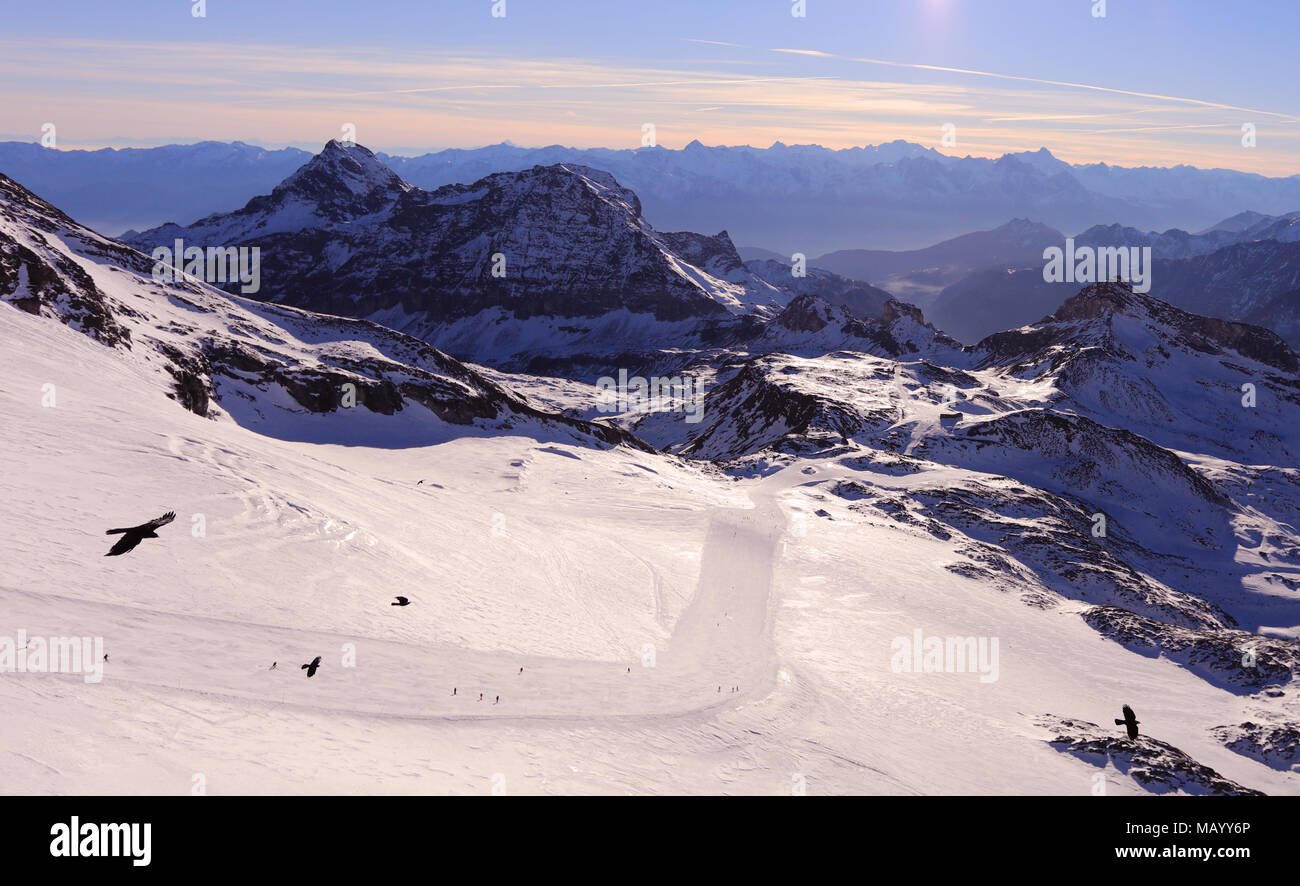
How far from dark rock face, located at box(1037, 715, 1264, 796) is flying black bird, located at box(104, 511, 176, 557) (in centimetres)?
3991

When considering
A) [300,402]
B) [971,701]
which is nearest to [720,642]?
[971,701]

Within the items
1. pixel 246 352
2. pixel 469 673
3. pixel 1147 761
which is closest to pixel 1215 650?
pixel 1147 761

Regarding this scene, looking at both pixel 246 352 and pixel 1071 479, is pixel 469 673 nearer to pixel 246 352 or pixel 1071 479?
pixel 246 352

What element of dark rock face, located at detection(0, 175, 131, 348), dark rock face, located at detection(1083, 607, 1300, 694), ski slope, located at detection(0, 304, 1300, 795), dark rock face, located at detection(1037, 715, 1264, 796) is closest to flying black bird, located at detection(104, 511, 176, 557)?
ski slope, located at detection(0, 304, 1300, 795)

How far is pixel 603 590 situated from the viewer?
49312 millimetres

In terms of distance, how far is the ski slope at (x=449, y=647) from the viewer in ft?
69.6

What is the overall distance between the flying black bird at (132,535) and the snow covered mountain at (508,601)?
1.75 feet

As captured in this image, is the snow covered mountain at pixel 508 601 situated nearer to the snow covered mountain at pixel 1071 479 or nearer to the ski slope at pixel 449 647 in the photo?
the ski slope at pixel 449 647

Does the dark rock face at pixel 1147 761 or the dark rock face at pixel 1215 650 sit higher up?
the dark rock face at pixel 1147 761

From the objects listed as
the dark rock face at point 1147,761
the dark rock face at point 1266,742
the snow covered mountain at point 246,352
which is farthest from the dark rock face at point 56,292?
the dark rock face at point 1266,742

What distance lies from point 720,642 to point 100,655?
99.3ft

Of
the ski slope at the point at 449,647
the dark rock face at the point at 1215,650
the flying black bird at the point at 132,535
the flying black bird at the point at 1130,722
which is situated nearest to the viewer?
the ski slope at the point at 449,647

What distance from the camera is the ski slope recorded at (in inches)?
835

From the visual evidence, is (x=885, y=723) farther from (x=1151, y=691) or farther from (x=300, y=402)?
(x=300, y=402)
